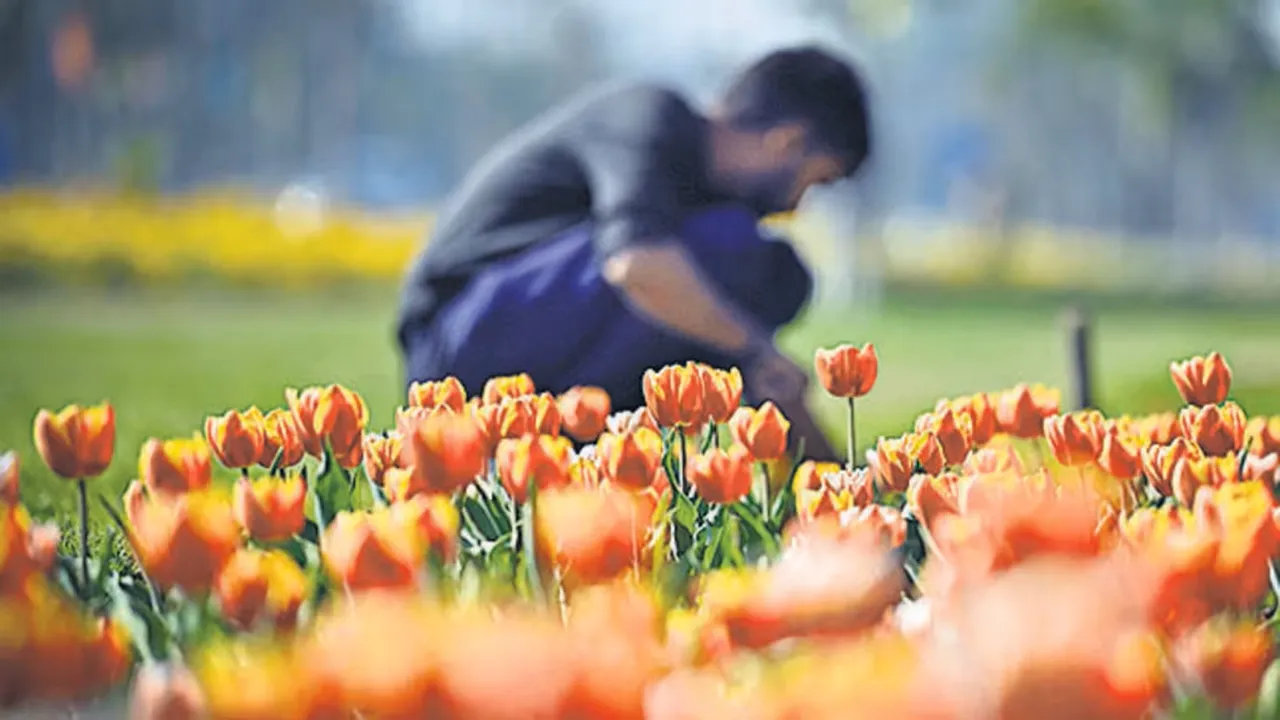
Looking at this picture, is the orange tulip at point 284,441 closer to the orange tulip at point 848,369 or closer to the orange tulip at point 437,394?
the orange tulip at point 437,394

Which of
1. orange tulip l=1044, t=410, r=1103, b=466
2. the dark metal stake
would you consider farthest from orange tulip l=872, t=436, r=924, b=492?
the dark metal stake

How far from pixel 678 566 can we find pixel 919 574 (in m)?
0.16

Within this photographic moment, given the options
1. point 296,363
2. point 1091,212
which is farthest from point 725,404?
point 1091,212

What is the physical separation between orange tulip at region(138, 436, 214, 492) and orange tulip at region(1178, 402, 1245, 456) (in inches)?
28.6

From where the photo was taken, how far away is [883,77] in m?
12.2

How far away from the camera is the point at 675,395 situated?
44.6 inches

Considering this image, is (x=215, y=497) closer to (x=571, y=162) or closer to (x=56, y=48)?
(x=571, y=162)

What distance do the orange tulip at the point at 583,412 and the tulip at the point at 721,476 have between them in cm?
26

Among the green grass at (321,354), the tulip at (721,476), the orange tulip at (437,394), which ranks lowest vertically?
the green grass at (321,354)

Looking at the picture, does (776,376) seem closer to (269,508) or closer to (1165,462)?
(1165,462)

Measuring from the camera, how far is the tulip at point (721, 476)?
0.98 meters

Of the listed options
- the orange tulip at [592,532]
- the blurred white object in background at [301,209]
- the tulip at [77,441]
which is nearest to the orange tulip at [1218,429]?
the orange tulip at [592,532]

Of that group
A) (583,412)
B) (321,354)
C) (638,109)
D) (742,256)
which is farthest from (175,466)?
(321,354)

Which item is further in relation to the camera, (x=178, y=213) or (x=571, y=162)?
(x=178, y=213)
